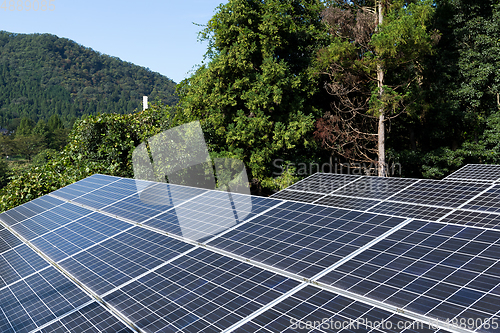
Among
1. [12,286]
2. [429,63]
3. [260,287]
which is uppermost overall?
[429,63]

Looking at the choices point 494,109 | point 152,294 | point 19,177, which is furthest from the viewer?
point 494,109

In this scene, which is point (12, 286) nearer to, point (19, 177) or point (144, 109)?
point (19, 177)

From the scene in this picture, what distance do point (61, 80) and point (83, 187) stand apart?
163503 millimetres

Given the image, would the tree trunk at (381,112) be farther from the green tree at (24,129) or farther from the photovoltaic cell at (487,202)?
the green tree at (24,129)

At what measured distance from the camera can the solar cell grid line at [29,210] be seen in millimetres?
11745

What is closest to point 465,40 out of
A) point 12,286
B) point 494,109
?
point 494,109

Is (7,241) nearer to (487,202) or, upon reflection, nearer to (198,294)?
(198,294)

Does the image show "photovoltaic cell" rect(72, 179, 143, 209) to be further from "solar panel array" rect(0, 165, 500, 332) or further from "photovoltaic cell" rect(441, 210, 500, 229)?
"photovoltaic cell" rect(441, 210, 500, 229)

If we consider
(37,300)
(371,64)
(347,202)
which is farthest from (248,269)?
(371,64)

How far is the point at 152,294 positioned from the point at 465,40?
105ft

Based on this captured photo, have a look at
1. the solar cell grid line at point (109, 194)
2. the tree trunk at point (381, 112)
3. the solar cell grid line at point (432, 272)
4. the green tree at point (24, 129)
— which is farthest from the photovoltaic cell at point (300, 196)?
the green tree at point (24, 129)

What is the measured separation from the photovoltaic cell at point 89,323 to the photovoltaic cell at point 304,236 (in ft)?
7.75

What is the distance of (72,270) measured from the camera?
719 cm

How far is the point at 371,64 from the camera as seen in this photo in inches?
966
